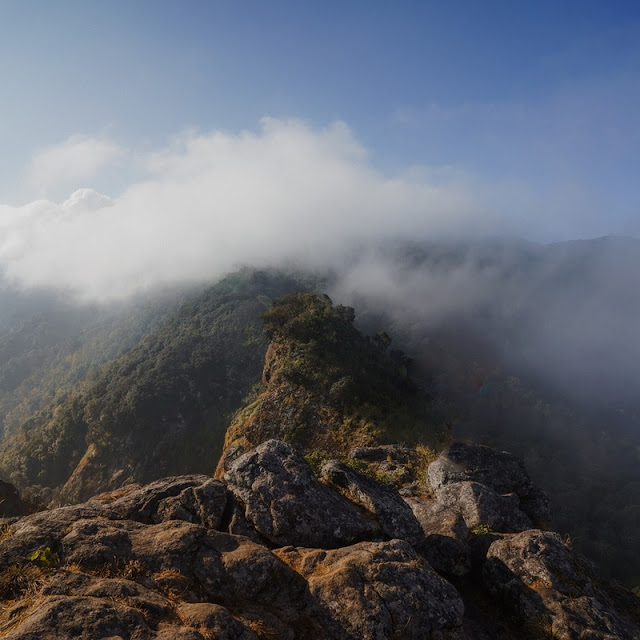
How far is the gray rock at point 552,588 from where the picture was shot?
8.98 m

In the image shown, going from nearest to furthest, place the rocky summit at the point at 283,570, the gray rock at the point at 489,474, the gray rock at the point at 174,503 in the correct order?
the rocky summit at the point at 283,570
the gray rock at the point at 174,503
the gray rock at the point at 489,474

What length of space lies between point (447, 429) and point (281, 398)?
15.6m

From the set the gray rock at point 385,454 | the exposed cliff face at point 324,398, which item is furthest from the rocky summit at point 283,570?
the exposed cliff face at point 324,398

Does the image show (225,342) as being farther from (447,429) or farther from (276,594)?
(276,594)

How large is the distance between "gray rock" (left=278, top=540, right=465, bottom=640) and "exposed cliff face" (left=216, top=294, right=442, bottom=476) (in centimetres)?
1698

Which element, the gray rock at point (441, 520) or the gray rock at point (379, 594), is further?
the gray rock at point (441, 520)

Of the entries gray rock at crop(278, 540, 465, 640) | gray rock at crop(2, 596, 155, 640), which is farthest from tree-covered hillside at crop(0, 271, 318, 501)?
gray rock at crop(2, 596, 155, 640)

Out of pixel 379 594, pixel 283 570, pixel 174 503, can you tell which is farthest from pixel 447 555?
pixel 174 503

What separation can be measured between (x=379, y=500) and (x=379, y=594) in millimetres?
3933

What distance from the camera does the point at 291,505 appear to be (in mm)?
10305

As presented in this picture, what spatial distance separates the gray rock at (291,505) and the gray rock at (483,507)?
493 cm

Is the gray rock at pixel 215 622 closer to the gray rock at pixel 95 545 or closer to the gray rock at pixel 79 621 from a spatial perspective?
the gray rock at pixel 79 621

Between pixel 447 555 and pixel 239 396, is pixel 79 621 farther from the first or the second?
pixel 239 396

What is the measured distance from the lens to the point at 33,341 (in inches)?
7451
